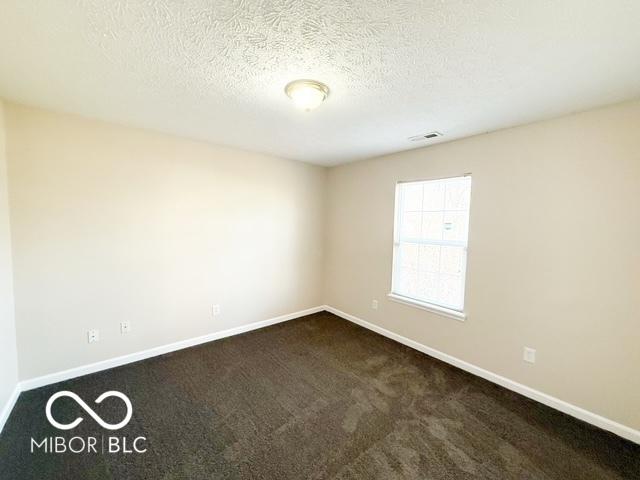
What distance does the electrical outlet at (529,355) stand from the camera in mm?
2287

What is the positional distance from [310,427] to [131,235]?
2.38 m

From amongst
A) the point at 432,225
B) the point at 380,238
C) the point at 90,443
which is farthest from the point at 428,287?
the point at 90,443

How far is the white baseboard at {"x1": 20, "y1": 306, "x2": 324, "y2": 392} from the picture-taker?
7.48ft

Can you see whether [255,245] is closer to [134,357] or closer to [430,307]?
[134,357]

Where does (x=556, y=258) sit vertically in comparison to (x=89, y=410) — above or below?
above

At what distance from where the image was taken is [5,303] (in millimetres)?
1987

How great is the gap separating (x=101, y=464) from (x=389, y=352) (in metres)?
2.55

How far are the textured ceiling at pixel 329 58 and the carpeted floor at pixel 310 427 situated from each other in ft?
7.65

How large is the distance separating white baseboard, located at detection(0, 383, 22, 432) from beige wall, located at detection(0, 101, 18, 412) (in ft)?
0.10

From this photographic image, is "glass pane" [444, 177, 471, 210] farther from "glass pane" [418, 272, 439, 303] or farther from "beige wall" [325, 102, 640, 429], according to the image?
"glass pane" [418, 272, 439, 303]

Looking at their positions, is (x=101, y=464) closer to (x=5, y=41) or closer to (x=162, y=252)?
(x=162, y=252)

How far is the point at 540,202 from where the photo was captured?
2238 millimetres

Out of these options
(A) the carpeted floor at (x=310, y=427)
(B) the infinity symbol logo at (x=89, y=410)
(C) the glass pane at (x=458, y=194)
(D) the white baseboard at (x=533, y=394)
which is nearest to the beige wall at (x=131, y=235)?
(B) the infinity symbol logo at (x=89, y=410)

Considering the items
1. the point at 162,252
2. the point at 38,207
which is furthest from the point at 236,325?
the point at 38,207
